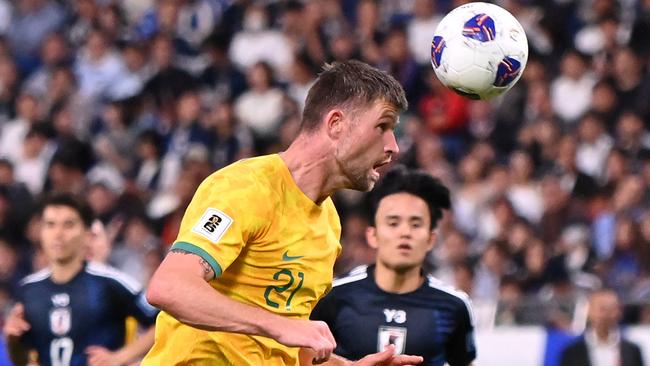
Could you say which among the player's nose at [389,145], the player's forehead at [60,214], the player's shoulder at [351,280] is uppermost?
the player's nose at [389,145]

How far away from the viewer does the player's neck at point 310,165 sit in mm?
5164

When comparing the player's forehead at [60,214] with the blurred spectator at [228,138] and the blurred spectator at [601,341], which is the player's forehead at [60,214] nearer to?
the blurred spectator at [601,341]

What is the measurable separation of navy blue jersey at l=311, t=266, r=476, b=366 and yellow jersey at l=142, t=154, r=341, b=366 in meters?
1.75

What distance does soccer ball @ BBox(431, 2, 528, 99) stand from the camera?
6125 millimetres

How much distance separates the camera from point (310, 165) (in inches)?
204

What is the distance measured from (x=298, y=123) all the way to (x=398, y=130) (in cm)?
98

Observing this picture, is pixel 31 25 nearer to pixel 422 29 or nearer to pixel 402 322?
pixel 422 29

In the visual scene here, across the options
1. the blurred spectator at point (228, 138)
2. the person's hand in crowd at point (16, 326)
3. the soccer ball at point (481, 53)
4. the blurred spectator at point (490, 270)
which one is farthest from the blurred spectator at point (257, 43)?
the soccer ball at point (481, 53)

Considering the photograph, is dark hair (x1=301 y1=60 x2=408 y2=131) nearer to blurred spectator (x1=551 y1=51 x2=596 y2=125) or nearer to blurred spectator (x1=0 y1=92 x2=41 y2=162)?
blurred spectator (x1=551 y1=51 x2=596 y2=125)

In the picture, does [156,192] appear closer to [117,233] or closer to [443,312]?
[117,233]

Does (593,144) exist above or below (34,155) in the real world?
above

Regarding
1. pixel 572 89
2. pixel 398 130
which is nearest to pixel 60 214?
pixel 398 130

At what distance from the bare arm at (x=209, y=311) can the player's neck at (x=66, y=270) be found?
3635 millimetres

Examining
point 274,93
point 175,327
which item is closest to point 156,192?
point 274,93
